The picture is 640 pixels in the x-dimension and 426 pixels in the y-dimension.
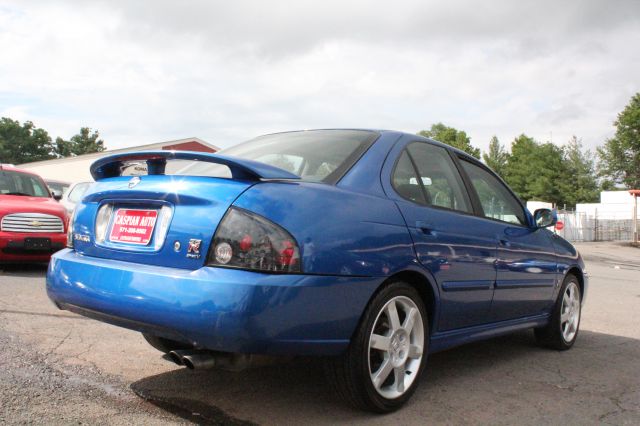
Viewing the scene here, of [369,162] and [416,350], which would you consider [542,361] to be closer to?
[416,350]

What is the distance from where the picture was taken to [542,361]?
4.63m

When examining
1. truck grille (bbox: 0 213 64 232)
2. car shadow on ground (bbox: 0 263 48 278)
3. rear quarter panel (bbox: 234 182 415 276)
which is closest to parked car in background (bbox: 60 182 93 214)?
car shadow on ground (bbox: 0 263 48 278)

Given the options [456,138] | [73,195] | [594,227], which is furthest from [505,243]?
[456,138]

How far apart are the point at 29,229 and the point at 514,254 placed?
270 inches

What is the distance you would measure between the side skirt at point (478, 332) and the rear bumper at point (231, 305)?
0.81 metres

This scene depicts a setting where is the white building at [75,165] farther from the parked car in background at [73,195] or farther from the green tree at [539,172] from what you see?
the green tree at [539,172]

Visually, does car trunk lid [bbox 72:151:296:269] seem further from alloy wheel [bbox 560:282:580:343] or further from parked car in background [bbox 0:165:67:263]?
parked car in background [bbox 0:165:67:263]

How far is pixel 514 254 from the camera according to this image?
14.0 ft

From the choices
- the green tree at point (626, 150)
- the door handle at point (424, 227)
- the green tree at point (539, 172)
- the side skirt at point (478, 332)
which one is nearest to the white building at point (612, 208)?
the green tree at point (626, 150)

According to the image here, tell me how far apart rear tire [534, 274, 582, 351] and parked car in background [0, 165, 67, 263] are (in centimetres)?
663

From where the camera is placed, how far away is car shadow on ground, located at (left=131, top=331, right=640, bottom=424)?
3088 millimetres

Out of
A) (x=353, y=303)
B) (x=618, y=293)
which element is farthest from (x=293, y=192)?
(x=618, y=293)

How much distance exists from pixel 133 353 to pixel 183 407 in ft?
4.06

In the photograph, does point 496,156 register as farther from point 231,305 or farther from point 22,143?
point 231,305
